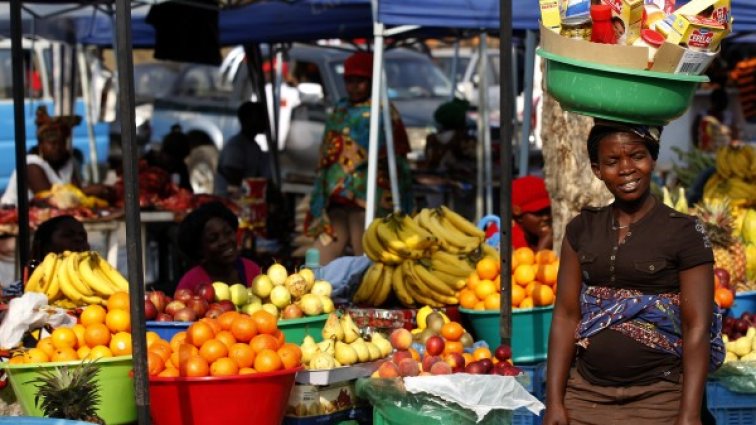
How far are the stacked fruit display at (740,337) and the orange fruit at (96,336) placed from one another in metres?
2.73

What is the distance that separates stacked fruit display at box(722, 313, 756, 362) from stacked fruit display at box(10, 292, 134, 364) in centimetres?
267

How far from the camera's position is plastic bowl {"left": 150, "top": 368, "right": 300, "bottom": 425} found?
4.53 meters

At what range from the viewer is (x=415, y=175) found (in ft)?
40.1

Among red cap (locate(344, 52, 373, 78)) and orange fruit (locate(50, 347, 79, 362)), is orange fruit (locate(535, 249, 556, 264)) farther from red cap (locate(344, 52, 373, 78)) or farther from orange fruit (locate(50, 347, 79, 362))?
red cap (locate(344, 52, 373, 78))

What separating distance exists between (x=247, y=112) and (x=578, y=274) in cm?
875

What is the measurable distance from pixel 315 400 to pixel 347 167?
15.1ft

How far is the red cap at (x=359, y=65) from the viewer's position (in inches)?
369

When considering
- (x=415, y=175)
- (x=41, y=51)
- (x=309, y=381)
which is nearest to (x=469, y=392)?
(x=309, y=381)

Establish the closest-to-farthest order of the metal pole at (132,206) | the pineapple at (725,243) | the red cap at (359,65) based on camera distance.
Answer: the metal pole at (132,206) < the pineapple at (725,243) < the red cap at (359,65)

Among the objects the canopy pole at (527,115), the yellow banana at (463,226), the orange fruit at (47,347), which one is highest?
the canopy pole at (527,115)

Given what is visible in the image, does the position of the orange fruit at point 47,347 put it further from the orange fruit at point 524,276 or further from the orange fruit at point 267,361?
the orange fruit at point 524,276

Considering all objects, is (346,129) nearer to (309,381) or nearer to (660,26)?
(309,381)

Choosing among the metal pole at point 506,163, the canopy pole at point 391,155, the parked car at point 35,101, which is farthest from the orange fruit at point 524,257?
the parked car at point 35,101

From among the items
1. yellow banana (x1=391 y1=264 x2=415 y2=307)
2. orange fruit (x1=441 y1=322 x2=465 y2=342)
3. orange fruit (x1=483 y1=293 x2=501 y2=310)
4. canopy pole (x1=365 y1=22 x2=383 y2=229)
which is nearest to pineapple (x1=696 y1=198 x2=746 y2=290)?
orange fruit (x1=483 y1=293 x2=501 y2=310)
